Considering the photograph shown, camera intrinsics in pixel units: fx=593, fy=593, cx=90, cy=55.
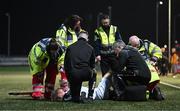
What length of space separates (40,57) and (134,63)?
82.5 inches

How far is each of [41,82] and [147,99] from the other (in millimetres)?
2472

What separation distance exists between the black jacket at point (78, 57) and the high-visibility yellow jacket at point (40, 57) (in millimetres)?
710

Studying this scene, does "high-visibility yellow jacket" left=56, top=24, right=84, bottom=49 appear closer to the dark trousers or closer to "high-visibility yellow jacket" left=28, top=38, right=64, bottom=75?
"high-visibility yellow jacket" left=28, top=38, right=64, bottom=75

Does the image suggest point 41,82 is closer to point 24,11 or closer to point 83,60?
point 83,60

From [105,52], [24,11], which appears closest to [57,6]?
[24,11]

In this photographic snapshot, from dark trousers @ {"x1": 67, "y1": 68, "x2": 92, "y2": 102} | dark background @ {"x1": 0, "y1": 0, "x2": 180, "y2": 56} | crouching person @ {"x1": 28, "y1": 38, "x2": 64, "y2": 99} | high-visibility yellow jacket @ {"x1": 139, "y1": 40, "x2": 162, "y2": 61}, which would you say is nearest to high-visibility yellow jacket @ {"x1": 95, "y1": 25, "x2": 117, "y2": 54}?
high-visibility yellow jacket @ {"x1": 139, "y1": 40, "x2": 162, "y2": 61}

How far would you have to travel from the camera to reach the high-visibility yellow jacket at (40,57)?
13164 mm

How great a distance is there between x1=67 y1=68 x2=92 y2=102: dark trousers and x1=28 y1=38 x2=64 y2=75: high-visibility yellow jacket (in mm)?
929

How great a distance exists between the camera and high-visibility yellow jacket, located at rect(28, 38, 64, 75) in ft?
43.2

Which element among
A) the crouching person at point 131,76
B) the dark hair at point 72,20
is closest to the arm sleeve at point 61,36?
the dark hair at point 72,20

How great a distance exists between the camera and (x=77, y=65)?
12.4 m

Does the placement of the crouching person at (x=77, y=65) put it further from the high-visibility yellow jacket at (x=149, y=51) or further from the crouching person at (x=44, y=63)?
the high-visibility yellow jacket at (x=149, y=51)

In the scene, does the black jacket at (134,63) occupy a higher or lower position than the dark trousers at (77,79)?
higher

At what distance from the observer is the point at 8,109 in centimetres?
1087
